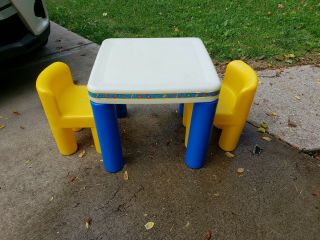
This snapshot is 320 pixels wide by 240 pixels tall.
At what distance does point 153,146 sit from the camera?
2.42m

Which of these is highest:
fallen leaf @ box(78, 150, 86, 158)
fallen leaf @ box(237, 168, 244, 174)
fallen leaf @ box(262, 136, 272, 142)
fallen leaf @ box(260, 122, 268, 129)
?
fallen leaf @ box(237, 168, 244, 174)

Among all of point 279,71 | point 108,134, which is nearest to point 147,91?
point 108,134

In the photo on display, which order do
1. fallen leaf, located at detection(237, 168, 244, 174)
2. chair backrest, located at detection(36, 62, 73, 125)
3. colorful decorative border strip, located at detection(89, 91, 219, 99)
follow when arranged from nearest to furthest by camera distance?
colorful decorative border strip, located at detection(89, 91, 219, 99) → chair backrest, located at detection(36, 62, 73, 125) → fallen leaf, located at detection(237, 168, 244, 174)

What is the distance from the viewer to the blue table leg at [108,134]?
5.89 ft

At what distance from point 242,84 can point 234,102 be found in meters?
0.14

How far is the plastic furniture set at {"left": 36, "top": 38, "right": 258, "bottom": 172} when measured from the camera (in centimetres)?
173

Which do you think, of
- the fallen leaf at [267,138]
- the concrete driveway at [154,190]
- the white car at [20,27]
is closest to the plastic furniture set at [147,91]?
the concrete driveway at [154,190]

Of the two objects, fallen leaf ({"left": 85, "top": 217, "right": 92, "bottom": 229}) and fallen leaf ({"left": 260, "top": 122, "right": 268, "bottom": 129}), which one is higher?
fallen leaf ({"left": 85, "top": 217, "right": 92, "bottom": 229})

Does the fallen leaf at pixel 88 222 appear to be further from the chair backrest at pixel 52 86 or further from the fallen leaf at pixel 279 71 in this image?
the fallen leaf at pixel 279 71

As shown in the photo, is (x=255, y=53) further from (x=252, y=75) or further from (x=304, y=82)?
(x=252, y=75)

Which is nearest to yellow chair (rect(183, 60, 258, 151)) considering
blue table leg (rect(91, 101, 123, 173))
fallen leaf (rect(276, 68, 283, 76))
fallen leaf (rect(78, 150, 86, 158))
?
blue table leg (rect(91, 101, 123, 173))

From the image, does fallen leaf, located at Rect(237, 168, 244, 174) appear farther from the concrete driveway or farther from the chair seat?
the chair seat

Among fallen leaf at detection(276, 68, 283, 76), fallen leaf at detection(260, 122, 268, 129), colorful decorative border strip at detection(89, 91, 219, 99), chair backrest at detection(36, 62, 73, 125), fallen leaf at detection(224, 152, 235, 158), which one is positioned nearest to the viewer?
colorful decorative border strip at detection(89, 91, 219, 99)

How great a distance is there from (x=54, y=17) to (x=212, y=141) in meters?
3.85
